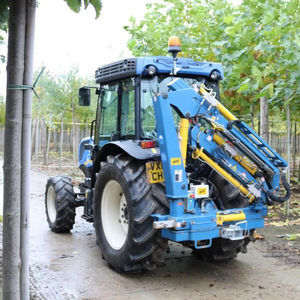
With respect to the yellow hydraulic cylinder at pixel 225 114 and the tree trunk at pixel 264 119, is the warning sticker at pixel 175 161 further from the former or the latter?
the tree trunk at pixel 264 119

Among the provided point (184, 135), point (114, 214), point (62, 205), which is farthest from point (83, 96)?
point (184, 135)

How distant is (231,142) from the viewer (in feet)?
16.3

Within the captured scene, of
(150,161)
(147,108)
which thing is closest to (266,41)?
(147,108)

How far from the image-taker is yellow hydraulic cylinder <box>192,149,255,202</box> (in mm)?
4895

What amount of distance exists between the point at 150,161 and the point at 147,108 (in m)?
0.85

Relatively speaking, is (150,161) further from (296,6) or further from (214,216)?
(296,6)

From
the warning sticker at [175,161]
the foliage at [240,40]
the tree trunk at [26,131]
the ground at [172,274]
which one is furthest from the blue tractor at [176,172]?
the tree trunk at [26,131]

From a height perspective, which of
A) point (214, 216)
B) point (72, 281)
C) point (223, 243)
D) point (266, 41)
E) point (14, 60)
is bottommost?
point (72, 281)

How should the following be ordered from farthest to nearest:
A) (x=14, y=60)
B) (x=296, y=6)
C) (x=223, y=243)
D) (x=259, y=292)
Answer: (x=296, y=6) → (x=223, y=243) → (x=259, y=292) → (x=14, y=60)

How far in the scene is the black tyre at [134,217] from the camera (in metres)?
4.74

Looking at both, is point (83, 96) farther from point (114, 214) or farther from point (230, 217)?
point (230, 217)

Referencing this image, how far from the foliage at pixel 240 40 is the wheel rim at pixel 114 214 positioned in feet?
8.45

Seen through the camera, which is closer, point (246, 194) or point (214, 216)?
point (214, 216)

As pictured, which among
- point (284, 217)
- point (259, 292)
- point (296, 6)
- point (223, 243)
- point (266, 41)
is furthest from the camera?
point (284, 217)
